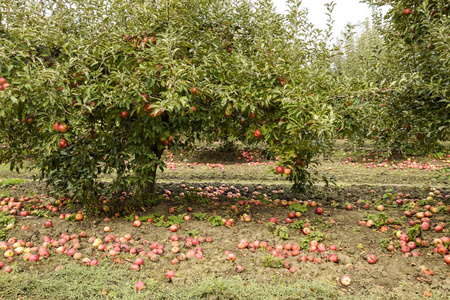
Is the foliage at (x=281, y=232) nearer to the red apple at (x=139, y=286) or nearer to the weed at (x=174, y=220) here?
the weed at (x=174, y=220)

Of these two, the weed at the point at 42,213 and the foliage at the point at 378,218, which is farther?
the weed at the point at 42,213

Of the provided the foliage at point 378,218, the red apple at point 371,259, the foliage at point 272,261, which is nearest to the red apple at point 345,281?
the red apple at point 371,259

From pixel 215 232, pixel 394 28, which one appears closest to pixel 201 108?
pixel 215 232

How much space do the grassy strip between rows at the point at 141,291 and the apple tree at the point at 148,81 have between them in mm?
1423

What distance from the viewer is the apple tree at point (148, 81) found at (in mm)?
3510

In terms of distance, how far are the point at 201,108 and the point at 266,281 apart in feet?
7.47

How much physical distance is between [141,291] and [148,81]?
7.52ft

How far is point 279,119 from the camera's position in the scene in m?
4.26

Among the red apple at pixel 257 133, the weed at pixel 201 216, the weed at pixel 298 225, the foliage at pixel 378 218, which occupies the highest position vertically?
the red apple at pixel 257 133

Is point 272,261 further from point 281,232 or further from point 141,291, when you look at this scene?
point 141,291

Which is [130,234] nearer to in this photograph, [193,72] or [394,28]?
[193,72]

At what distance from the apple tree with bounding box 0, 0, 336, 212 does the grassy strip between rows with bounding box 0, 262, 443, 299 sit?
4.67 ft

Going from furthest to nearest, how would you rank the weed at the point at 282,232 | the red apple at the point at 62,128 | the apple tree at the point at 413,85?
the weed at the point at 282,232 < the apple tree at the point at 413,85 < the red apple at the point at 62,128

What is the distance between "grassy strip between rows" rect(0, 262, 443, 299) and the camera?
9.68ft
